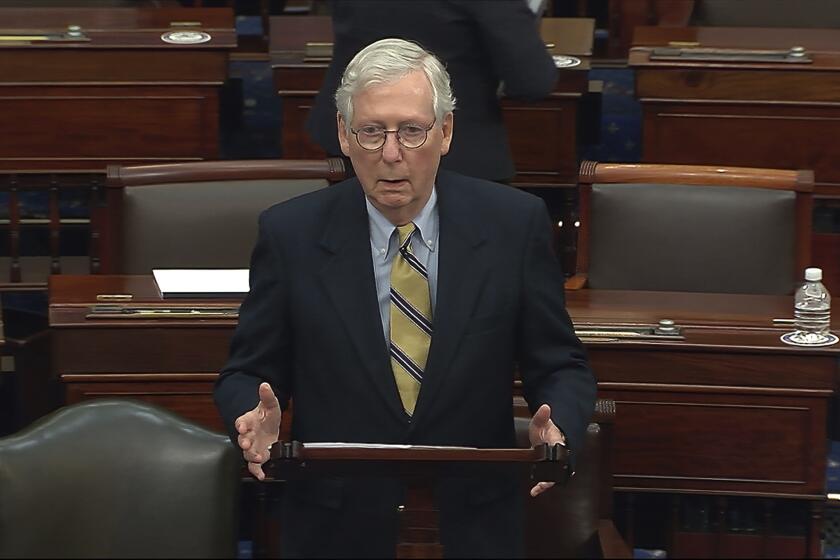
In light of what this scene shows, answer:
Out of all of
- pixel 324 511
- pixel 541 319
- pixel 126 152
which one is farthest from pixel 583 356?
pixel 126 152

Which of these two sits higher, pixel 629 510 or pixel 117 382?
pixel 117 382

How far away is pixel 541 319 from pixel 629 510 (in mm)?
1012

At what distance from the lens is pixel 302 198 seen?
7.70 feet

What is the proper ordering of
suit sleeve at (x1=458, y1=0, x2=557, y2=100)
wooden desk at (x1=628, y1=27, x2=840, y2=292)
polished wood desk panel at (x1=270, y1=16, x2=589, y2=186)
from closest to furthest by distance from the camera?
suit sleeve at (x1=458, y1=0, x2=557, y2=100) < wooden desk at (x1=628, y1=27, x2=840, y2=292) < polished wood desk panel at (x1=270, y1=16, x2=589, y2=186)

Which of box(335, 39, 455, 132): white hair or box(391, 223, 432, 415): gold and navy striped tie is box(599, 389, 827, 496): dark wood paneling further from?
box(335, 39, 455, 132): white hair

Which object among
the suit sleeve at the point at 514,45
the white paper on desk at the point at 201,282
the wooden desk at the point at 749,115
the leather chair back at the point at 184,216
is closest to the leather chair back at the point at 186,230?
the leather chair back at the point at 184,216

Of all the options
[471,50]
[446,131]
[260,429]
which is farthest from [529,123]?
[260,429]

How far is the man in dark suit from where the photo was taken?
2262mm

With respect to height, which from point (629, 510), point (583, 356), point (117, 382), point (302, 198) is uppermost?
point (302, 198)

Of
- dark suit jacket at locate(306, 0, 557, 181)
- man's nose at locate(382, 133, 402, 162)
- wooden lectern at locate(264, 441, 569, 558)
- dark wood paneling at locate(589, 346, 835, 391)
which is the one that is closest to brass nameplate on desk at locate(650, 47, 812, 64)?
dark suit jacket at locate(306, 0, 557, 181)

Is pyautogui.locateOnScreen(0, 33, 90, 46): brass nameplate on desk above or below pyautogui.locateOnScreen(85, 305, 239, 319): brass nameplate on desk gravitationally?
above

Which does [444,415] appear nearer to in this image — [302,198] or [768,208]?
[302,198]

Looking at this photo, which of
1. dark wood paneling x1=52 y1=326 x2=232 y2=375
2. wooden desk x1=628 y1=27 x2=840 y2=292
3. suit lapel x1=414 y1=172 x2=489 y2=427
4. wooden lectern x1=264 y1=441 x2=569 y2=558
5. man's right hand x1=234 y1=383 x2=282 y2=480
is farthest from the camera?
wooden desk x1=628 y1=27 x2=840 y2=292

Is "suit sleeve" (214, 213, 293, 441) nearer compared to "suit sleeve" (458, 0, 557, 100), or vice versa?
"suit sleeve" (214, 213, 293, 441)
